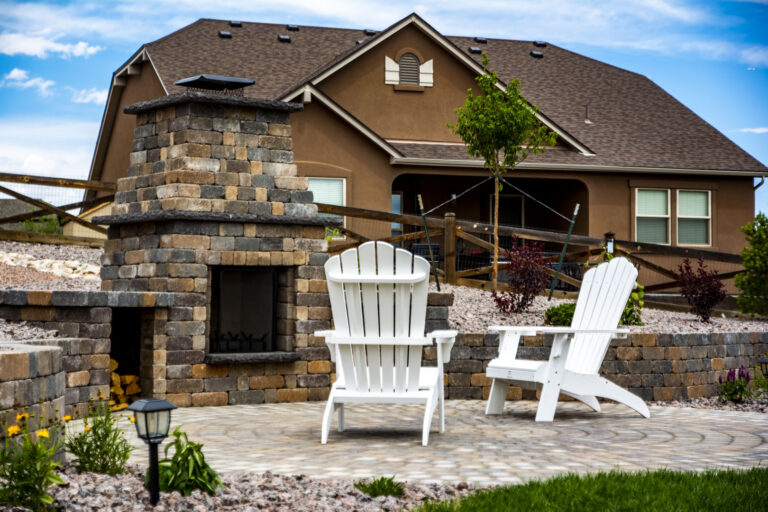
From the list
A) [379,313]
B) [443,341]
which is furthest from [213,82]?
[443,341]

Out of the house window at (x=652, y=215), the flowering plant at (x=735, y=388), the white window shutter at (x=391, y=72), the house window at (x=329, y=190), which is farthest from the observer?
the house window at (x=652, y=215)

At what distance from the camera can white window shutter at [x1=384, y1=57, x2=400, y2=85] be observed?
1711 centimetres

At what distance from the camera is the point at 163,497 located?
4.27 meters

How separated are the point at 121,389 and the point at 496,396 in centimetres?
323

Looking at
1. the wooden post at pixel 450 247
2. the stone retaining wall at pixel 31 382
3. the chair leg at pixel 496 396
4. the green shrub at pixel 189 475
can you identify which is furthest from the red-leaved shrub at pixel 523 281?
the green shrub at pixel 189 475

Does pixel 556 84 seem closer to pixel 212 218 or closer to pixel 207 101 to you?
pixel 207 101

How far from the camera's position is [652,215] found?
1814cm

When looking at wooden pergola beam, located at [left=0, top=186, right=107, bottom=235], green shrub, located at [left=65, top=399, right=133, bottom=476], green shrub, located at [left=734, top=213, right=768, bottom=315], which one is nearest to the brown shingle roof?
wooden pergola beam, located at [left=0, top=186, right=107, bottom=235]

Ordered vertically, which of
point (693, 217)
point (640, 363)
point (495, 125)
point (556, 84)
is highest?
point (556, 84)

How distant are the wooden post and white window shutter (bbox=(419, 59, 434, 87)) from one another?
484cm

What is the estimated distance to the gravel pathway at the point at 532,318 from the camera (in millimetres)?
10603

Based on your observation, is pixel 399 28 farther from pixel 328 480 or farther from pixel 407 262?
pixel 328 480

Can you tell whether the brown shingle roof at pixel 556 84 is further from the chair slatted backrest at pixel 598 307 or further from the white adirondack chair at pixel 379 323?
the white adirondack chair at pixel 379 323

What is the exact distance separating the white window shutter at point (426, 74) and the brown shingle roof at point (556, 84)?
126 centimetres
